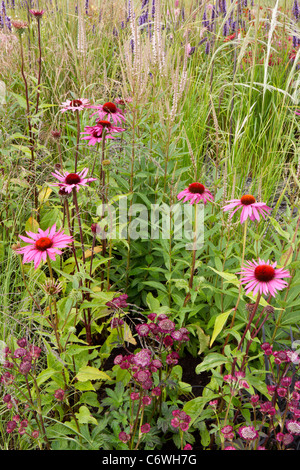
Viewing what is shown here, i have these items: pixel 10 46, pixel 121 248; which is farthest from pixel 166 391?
pixel 10 46

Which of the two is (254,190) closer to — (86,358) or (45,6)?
(86,358)

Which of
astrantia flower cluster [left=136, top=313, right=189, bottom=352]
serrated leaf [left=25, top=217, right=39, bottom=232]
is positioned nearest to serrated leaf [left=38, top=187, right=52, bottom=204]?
serrated leaf [left=25, top=217, right=39, bottom=232]

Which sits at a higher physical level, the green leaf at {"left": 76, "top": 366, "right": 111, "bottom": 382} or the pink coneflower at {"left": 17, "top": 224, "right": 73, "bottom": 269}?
the pink coneflower at {"left": 17, "top": 224, "right": 73, "bottom": 269}

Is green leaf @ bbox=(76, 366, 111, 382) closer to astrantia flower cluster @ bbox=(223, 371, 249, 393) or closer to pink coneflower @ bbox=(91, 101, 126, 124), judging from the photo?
astrantia flower cluster @ bbox=(223, 371, 249, 393)

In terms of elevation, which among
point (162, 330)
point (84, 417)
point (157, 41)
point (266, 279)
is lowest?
point (84, 417)

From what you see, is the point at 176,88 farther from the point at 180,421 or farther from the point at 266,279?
the point at 180,421

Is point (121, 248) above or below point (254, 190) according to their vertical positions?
below

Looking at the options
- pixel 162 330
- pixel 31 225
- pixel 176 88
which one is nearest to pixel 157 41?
pixel 176 88

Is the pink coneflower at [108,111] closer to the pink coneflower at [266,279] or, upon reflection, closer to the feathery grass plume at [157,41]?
the feathery grass plume at [157,41]

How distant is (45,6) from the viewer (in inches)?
184

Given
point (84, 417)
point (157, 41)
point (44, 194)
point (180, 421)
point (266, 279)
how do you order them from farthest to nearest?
point (44, 194)
point (157, 41)
point (84, 417)
point (180, 421)
point (266, 279)

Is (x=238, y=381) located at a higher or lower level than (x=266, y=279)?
lower

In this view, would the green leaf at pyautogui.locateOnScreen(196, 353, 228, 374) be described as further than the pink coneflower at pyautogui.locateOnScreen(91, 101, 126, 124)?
No

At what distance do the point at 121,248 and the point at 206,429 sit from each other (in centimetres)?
93
